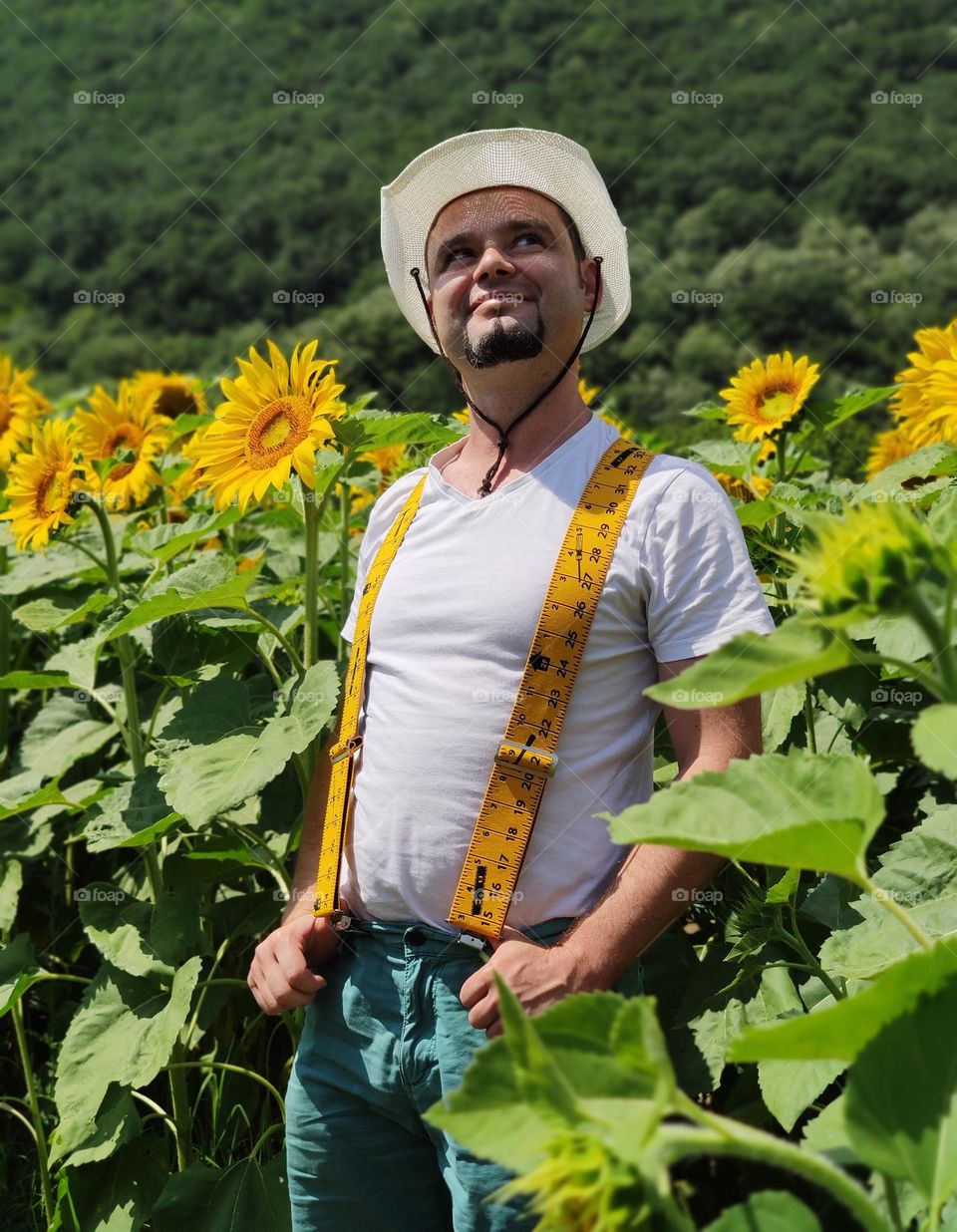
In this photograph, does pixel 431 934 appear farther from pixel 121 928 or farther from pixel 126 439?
pixel 126 439

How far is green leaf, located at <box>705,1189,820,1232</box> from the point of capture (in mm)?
706

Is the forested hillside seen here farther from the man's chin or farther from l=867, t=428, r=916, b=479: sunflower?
the man's chin

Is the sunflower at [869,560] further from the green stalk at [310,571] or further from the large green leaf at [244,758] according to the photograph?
the green stalk at [310,571]

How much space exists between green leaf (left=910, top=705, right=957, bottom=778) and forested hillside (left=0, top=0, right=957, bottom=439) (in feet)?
59.4

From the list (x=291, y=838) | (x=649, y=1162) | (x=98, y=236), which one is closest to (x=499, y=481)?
(x=291, y=838)

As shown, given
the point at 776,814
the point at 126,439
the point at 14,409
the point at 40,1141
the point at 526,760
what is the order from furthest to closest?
the point at 14,409 < the point at 126,439 < the point at 40,1141 < the point at 526,760 < the point at 776,814

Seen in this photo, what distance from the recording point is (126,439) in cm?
306

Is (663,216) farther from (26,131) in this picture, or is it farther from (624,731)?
(624,731)

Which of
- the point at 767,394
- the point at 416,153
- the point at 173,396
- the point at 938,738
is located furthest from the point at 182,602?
the point at 416,153

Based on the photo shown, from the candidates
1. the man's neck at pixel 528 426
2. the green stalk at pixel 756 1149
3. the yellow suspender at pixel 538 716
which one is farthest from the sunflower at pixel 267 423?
the green stalk at pixel 756 1149

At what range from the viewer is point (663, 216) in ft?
75.5

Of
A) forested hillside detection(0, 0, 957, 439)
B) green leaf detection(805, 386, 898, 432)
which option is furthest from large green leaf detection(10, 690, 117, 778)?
forested hillside detection(0, 0, 957, 439)

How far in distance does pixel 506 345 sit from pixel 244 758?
2.36ft

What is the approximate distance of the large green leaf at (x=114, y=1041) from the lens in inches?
84.4
